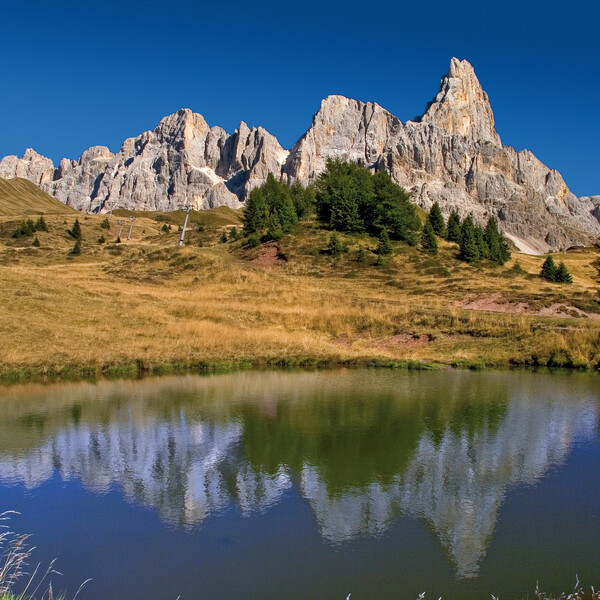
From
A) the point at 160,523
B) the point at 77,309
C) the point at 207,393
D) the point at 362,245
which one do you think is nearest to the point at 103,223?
the point at 362,245

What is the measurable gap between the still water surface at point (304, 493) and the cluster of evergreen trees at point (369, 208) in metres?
56.9

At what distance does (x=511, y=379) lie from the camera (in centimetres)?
2583

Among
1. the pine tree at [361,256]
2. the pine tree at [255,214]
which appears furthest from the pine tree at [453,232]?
the pine tree at [255,214]

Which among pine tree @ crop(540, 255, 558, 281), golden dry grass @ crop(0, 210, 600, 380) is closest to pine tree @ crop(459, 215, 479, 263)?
pine tree @ crop(540, 255, 558, 281)

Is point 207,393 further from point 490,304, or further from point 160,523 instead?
point 490,304

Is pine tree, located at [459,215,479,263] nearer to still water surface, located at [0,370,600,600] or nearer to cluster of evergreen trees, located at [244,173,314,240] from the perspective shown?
cluster of evergreen trees, located at [244,173,314,240]

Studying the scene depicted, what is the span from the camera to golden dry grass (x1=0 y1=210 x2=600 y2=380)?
94.9 feet

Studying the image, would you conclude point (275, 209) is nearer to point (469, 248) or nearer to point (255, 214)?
point (255, 214)

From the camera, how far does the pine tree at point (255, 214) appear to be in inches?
3435

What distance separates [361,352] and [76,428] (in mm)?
18026

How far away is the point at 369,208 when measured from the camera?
80.1 metres

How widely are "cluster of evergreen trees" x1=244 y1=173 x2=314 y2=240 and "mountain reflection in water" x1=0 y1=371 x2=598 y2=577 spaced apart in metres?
57.2

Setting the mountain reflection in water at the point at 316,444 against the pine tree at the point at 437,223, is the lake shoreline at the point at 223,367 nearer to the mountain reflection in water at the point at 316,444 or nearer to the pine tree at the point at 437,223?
the mountain reflection in water at the point at 316,444

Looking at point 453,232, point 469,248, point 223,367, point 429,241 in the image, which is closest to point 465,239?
point 469,248
